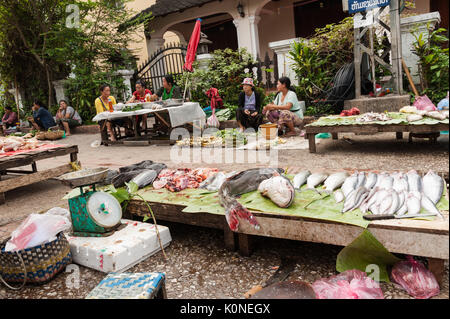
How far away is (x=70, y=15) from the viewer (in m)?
13.9

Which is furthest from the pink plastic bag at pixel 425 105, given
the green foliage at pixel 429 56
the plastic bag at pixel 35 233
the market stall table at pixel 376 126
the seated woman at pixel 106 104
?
the seated woman at pixel 106 104

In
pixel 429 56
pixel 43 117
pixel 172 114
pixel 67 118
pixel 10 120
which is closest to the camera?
pixel 429 56

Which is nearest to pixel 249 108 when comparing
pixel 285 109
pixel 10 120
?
pixel 285 109

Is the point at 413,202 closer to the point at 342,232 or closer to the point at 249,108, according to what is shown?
the point at 342,232

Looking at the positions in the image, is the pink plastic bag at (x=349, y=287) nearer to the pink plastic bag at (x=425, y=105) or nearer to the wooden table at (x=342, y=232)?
the wooden table at (x=342, y=232)

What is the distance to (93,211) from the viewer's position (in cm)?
319

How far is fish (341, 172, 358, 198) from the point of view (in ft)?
9.92

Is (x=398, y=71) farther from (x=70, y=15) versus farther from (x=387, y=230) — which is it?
(x=70, y=15)

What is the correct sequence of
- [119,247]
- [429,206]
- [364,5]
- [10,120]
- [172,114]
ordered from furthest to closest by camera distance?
[10,120] → [172,114] → [364,5] → [119,247] → [429,206]

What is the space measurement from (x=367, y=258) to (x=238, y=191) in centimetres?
125

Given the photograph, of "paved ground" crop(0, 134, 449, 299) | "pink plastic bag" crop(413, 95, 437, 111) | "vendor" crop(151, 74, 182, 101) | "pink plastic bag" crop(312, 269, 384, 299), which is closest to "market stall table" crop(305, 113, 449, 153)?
"pink plastic bag" crop(413, 95, 437, 111)

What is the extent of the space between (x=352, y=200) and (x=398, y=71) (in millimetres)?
5822

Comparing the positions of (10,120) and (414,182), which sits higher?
(10,120)
